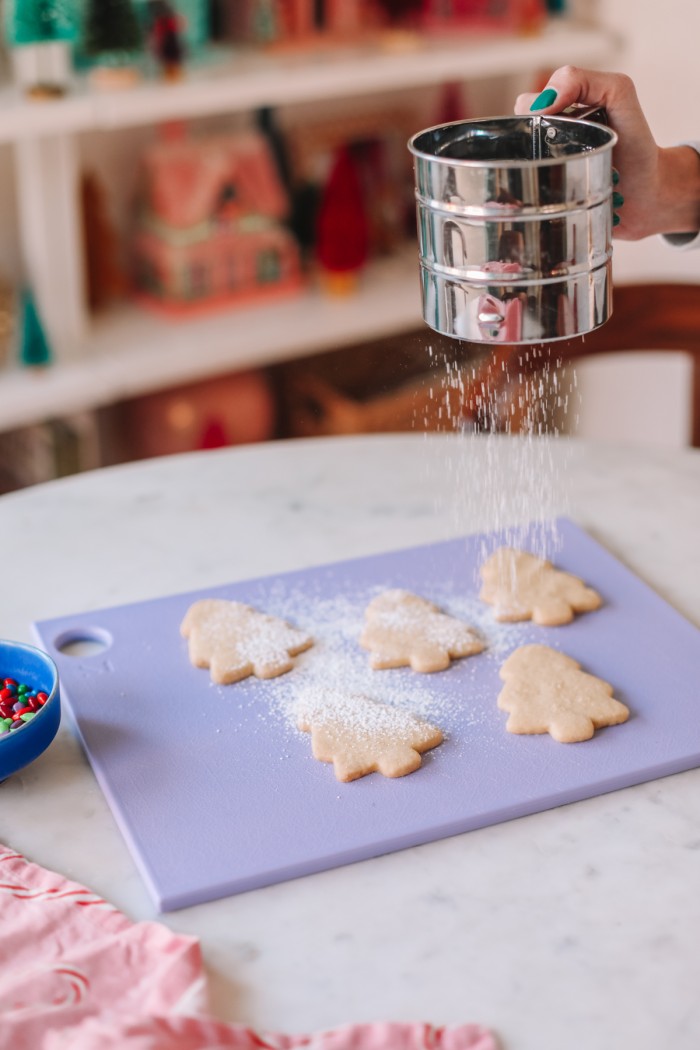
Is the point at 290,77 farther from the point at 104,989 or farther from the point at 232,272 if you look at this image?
the point at 104,989

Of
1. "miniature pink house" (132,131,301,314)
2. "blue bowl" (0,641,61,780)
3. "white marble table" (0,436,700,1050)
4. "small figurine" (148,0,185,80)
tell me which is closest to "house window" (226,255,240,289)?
"miniature pink house" (132,131,301,314)

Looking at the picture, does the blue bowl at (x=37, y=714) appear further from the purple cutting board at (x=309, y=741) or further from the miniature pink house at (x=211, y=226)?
the miniature pink house at (x=211, y=226)

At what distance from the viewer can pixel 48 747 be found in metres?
1.10

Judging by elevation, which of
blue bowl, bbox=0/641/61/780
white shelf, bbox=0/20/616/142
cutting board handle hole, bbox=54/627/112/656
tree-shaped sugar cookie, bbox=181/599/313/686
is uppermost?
white shelf, bbox=0/20/616/142

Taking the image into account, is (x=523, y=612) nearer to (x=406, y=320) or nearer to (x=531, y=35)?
(x=406, y=320)

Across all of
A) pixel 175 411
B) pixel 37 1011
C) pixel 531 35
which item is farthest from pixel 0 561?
pixel 531 35

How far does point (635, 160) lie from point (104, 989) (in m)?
0.87

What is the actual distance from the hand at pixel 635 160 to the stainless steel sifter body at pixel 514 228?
6 cm

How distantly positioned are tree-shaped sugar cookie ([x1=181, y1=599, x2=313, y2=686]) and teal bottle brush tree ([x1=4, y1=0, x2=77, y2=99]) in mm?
1204

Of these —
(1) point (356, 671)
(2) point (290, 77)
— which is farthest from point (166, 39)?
(1) point (356, 671)

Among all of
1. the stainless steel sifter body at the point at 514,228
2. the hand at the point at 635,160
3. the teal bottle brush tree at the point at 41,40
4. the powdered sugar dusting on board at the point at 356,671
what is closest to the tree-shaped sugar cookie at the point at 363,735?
the powdered sugar dusting on board at the point at 356,671

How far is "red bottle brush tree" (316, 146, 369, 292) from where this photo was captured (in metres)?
2.52

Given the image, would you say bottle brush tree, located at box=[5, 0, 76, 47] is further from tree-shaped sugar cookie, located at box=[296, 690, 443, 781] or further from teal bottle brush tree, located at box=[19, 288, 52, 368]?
tree-shaped sugar cookie, located at box=[296, 690, 443, 781]

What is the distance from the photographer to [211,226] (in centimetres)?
242
